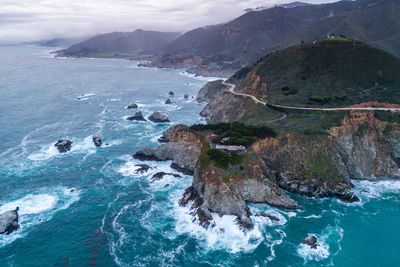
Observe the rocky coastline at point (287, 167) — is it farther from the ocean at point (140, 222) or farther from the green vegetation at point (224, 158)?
the ocean at point (140, 222)

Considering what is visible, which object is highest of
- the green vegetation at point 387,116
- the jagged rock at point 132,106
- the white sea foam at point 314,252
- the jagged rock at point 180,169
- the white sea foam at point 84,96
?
the green vegetation at point 387,116

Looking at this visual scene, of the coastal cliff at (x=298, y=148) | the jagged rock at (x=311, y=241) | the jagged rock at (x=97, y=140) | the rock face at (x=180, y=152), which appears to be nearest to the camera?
the jagged rock at (x=311, y=241)

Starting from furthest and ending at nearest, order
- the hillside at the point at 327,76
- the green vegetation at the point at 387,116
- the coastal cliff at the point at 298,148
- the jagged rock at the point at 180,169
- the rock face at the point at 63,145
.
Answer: the hillside at the point at 327,76 < the rock face at the point at 63,145 < the green vegetation at the point at 387,116 < the jagged rock at the point at 180,169 < the coastal cliff at the point at 298,148

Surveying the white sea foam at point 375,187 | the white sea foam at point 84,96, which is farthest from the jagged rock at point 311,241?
the white sea foam at point 84,96

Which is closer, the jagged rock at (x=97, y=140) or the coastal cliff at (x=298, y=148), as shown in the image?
the coastal cliff at (x=298, y=148)

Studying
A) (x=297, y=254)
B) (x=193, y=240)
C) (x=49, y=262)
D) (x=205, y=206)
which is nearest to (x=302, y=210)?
(x=297, y=254)

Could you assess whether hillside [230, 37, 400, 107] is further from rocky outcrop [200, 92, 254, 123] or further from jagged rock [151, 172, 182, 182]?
jagged rock [151, 172, 182, 182]

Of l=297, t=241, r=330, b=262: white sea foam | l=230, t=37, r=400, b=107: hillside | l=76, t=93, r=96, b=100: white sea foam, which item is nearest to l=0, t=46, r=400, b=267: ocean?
l=297, t=241, r=330, b=262: white sea foam
